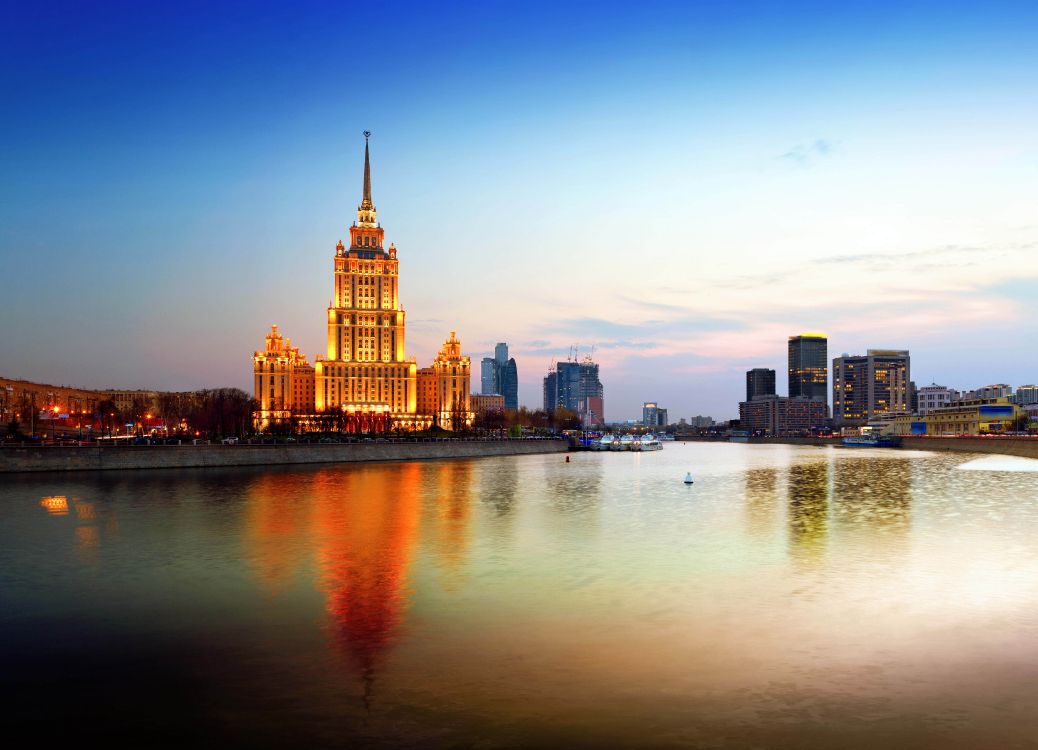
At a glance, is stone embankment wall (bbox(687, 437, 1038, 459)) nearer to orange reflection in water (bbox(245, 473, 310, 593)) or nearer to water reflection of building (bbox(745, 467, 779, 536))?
water reflection of building (bbox(745, 467, 779, 536))

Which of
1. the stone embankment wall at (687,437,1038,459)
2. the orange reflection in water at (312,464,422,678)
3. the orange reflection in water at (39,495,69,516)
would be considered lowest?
the stone embankment wall at (687,437,1038,459)

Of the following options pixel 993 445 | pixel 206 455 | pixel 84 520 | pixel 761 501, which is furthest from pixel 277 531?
pixel 993 445

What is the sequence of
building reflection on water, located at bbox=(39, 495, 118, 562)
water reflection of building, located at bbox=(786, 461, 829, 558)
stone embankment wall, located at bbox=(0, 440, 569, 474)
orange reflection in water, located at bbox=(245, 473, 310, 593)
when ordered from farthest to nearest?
stone embankment wall, located at bbox=(0, 440, 569, 474)
water reflection of building, located at bbox=(786, 461, 829, 558)
building reflection on water, located at bbox=(39, 495, 118, 562)
orange reflection in water, located at bbox=(245, 473, 310, 593)

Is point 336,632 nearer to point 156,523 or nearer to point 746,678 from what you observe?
point 746,678

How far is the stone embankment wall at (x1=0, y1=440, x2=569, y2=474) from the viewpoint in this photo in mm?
81625

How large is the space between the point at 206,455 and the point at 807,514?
226 feet

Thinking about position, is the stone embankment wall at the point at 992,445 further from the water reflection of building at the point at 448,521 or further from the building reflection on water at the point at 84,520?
the building reflection on water at the point at 84,520

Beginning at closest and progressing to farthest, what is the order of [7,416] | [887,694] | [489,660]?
[887,694], [489,660], [7,416]

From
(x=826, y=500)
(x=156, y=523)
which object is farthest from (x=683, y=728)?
(x=826, y=500)

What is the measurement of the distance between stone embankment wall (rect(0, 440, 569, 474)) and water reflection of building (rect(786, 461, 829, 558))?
55.6 meters

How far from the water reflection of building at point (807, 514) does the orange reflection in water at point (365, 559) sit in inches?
647


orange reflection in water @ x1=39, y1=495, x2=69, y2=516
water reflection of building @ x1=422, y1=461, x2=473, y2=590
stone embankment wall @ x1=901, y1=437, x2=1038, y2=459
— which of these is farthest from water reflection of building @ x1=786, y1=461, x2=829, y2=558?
stone embankment wall @ x1=901, y1=437, x2=1038, y2=459

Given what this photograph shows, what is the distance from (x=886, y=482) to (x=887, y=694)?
64.6 m

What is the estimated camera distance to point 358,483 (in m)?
70.1
